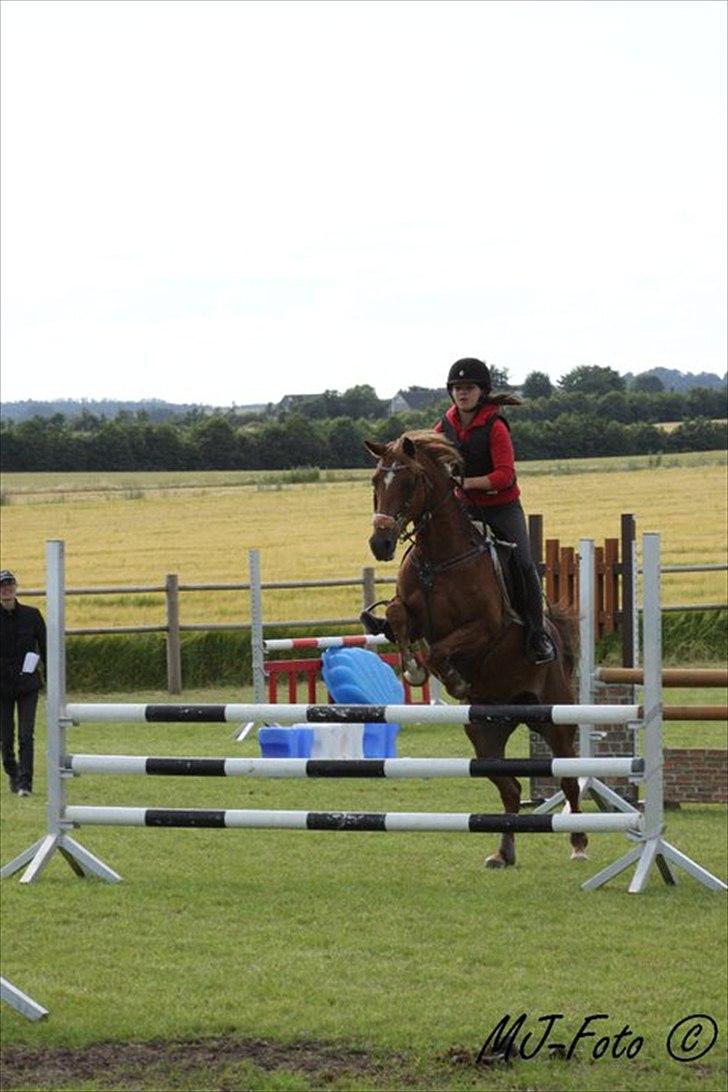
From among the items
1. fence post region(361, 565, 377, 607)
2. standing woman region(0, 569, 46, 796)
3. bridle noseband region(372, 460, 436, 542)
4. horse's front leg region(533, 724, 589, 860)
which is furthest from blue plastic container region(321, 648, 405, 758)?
bridle noseband region(372, 460, 436, 542)

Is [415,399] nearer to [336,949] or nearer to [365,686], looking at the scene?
[336,949]

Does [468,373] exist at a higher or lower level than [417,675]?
higher

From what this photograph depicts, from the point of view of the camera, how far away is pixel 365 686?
16188 mm

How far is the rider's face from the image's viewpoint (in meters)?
3.72

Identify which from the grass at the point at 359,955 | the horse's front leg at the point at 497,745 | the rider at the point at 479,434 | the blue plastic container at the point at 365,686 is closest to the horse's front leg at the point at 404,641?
the rider at the point at 479,434

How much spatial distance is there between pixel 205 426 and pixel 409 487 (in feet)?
2.94

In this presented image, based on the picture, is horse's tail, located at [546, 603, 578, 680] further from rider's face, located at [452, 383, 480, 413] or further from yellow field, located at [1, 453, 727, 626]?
yellow field, located at [1, 453, 727, 626]

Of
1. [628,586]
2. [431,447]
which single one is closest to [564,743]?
[431,447]

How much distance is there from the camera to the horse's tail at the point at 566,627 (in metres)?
6.99

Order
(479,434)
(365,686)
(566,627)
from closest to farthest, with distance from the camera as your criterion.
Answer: (479,434) < (566,627) < (365,686)

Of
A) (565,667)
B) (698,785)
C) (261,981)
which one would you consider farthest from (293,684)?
(565,667)

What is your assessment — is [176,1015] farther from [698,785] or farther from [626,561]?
[698,785]

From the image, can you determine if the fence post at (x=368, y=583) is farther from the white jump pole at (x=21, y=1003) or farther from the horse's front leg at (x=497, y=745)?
the horse's front leg at (x=497, y=745)

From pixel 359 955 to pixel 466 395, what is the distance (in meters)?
6.50
